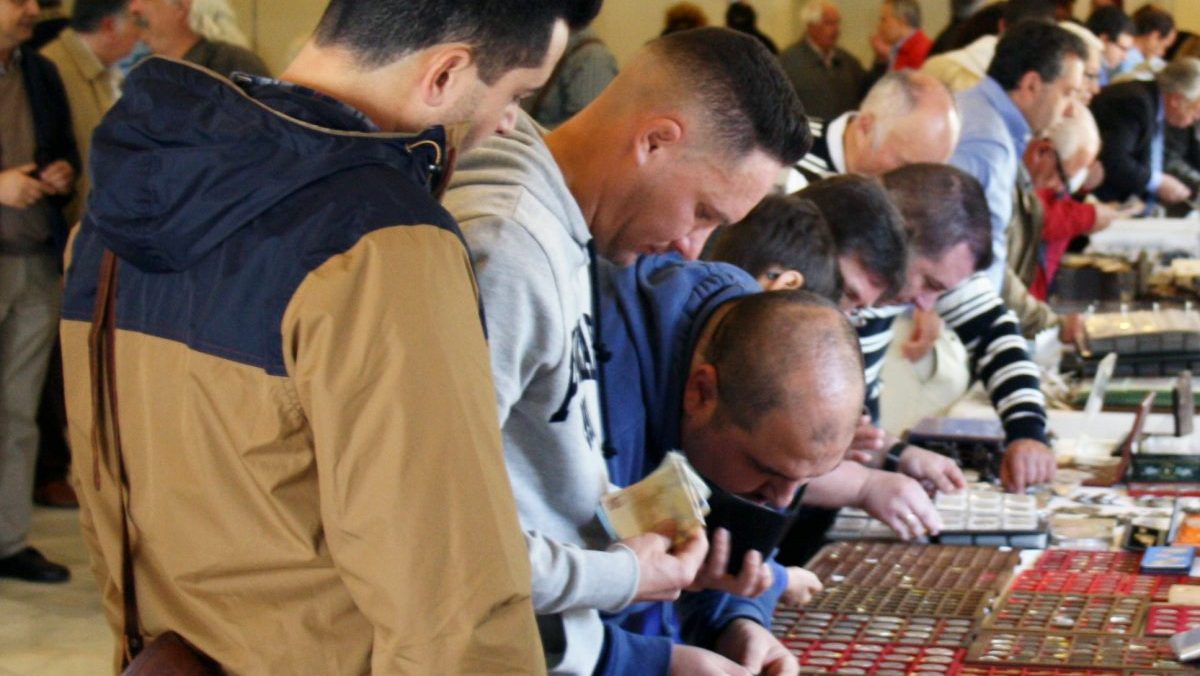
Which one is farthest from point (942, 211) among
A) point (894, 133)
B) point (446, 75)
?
point (446, 75)

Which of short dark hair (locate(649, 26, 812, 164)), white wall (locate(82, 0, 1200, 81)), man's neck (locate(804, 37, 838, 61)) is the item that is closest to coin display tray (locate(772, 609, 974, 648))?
short dark hair (locate(649, 26, 812, 164))

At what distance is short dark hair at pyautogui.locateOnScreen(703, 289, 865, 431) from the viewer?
2.02 metres

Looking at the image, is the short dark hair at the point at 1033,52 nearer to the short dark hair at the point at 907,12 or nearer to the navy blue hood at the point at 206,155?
the navy blue hood at the point at 206,155

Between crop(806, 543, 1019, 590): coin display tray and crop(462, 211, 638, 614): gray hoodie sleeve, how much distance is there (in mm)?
838

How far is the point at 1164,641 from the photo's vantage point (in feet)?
6.97

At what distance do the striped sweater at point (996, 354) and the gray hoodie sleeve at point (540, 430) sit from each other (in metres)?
1.75

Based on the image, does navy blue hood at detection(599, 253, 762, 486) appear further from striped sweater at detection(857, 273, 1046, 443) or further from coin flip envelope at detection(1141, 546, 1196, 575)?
striped sweater at detection(857, 273, 1046, 443)

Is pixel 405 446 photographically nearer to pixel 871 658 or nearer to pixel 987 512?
pixel 871 658

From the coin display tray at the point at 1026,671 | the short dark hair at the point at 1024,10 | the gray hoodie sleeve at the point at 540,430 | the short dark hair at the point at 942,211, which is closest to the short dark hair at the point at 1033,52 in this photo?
the short dark hair at the point at 942,211

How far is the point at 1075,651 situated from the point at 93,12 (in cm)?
368

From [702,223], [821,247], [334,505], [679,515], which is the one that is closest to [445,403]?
[334,505]

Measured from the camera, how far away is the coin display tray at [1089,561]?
8.39ft

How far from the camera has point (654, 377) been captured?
209 centimetres

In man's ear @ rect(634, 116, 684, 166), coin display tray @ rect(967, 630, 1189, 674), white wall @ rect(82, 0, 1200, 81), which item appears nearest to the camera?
man's ear @ rect(634, 116, 684, 166)
